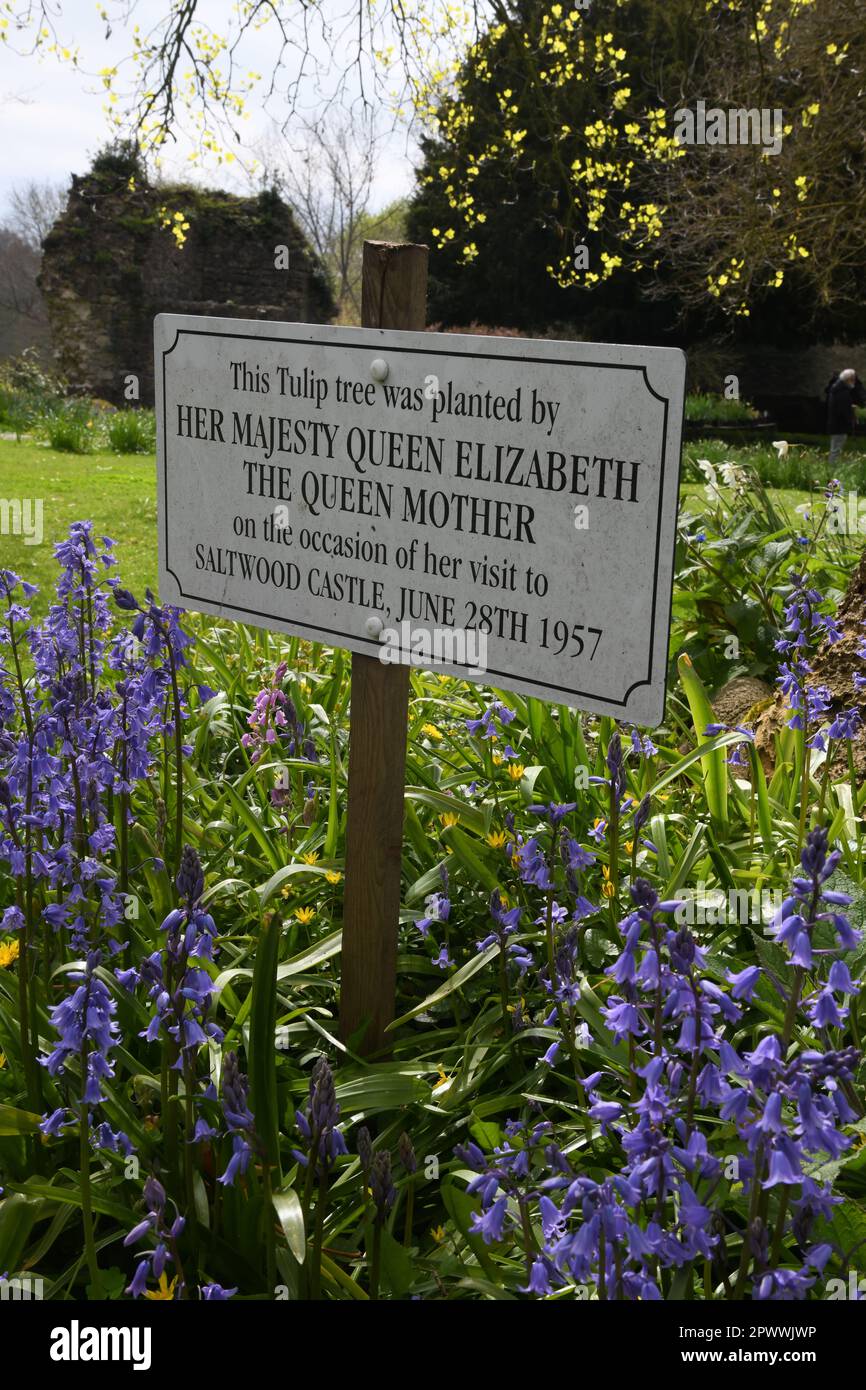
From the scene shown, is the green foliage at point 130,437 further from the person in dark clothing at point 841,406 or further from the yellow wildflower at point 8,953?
the yellow wildflower at point 8,953

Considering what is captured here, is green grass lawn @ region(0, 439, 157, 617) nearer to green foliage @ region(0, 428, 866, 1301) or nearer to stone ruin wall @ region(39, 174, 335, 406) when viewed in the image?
green foliage @ region(0, 428, 866, 1301)

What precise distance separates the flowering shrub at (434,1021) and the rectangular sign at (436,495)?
0.32 metres

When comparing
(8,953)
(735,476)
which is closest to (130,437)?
(735,476)

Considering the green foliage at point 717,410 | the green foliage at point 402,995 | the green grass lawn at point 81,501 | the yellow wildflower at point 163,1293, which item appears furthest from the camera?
the green foliage at point 717,410

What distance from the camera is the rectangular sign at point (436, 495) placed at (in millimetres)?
1933

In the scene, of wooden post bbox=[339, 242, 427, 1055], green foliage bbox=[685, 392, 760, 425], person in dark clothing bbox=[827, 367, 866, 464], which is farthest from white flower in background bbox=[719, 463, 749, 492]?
green foliage bbox=[685, 392, 760, 425]

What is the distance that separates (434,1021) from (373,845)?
49 cm

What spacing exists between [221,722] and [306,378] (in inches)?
67.9

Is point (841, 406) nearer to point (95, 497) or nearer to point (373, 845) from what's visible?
point (95, 497)

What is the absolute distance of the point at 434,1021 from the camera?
261 cm

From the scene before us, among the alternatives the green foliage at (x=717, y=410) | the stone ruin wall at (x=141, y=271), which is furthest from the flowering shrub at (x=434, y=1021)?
the stone ruin wall at (x=141, y=271)

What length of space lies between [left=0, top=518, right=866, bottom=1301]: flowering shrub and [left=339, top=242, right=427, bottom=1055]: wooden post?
0.27 ft

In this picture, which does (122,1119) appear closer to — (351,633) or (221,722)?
(351,633)
